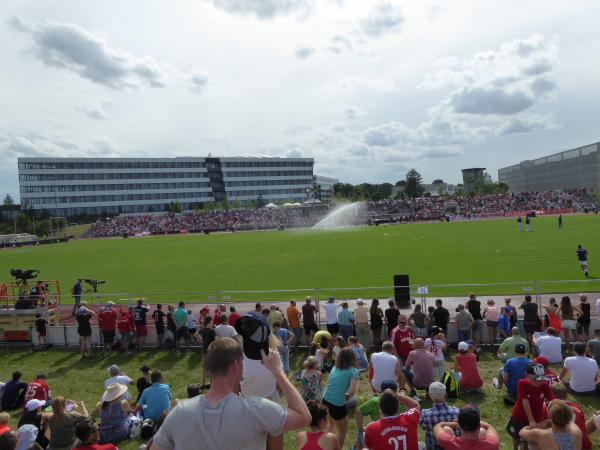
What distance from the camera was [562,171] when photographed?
146500 millimetres

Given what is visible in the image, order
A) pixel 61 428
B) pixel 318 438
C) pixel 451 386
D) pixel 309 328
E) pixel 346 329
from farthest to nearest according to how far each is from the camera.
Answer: pixel 309 328 < pixel 346 329 < pixel 451 386 < pixel 61 428 < pixel 318 438

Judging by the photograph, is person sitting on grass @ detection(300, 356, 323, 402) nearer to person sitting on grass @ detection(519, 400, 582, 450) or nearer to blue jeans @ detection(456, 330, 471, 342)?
person sitting on grass @ detection(519, 400, 582, 450)

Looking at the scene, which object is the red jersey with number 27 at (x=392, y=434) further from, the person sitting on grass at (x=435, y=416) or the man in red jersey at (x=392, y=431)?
the person sitting on grass at (x=435, y=416)

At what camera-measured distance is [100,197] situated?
447ft

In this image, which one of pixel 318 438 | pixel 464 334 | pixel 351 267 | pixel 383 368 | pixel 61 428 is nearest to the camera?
pixel 318 438

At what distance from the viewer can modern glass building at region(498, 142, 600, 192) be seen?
131000 mm

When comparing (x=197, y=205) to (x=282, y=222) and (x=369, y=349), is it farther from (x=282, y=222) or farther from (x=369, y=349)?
(x=369, y=349)

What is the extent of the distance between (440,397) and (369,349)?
25.2ft

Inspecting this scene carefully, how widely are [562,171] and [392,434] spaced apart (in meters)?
166

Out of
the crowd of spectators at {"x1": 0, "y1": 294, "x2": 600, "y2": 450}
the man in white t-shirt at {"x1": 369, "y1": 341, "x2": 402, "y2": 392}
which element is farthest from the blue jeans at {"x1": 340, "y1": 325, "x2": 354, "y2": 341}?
the man in white t-shirt at {"x1": 369, "y1": 341, "x2": 402, "y2": 392}

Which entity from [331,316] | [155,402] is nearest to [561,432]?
[155,402]

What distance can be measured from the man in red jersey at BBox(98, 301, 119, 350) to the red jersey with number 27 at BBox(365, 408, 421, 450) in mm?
11810

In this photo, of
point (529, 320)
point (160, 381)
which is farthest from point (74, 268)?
point (529, 320)

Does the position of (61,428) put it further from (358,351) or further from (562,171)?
(562,171)
